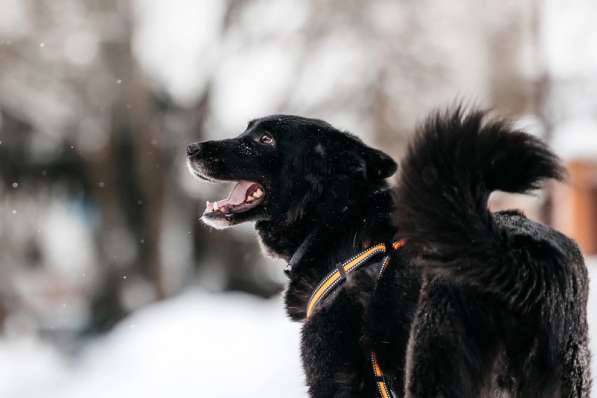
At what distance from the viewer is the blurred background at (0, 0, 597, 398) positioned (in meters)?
12.1

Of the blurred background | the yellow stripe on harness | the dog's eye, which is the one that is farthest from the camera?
the blurred background

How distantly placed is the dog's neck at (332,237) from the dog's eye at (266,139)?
39 cm

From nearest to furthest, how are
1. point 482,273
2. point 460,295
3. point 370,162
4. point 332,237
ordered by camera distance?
point 482,273, point 460,295, point 332,237, point 370,162

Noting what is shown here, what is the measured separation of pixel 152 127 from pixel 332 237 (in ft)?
34.5

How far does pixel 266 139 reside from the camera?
3.24 metres

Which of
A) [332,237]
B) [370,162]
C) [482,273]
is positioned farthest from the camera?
[370,162]

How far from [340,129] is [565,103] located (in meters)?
13.3

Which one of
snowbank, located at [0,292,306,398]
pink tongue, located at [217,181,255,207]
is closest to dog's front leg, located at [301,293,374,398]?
pink tongue, located at [217,181,255,207]

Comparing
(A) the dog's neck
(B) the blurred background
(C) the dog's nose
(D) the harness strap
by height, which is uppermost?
(B) the blurred background

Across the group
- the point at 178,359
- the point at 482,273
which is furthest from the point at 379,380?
the point at 178,359

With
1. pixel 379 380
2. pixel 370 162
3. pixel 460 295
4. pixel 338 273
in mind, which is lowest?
pixel 379 380

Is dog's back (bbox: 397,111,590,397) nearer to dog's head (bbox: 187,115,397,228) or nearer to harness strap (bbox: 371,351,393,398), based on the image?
harness strap (bbox: 371,351,393,398)

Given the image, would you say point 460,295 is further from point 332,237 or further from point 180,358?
point 180,358

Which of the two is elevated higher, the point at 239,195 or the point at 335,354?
the point at 239,195
